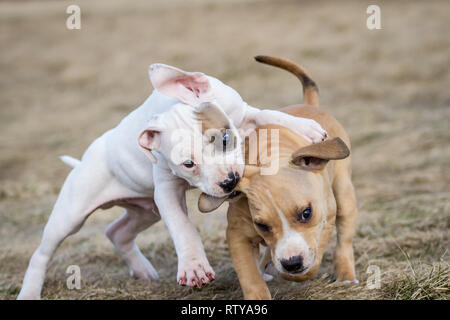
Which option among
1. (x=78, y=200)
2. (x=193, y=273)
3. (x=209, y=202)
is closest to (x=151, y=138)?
(x=209, y=202)

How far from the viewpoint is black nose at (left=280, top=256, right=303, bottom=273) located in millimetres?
3449

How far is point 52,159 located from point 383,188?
5676 mm

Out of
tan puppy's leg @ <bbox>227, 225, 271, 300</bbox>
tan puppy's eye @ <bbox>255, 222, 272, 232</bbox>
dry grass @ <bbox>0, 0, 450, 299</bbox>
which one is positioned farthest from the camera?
dry grass @ <bbox>0, 0, 450, 299</bbox>

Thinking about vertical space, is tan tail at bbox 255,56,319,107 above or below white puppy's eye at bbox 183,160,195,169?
above

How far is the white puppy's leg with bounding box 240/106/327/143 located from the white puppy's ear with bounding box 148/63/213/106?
1.30 ft

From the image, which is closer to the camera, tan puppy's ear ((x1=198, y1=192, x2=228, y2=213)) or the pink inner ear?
tan puppy's ear ((x1=198, y1=192, x2=228, y2=213))

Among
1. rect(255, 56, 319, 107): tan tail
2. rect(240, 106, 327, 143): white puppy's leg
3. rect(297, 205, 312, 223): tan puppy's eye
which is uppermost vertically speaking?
rect(255, 56, 319, 107): tan tail

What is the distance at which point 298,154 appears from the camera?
3.63m

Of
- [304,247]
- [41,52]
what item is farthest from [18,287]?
[41,52]

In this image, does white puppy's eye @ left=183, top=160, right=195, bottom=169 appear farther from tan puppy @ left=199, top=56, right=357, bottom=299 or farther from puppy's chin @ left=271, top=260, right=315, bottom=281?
puppy's chin @ left=271, top=260, right=315, bottom=281

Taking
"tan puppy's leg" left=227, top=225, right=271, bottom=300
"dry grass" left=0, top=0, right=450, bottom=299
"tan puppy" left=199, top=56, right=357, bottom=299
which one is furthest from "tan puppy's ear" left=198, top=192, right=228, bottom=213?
"dry grass" left=0, top=0, right=450, bottom=299

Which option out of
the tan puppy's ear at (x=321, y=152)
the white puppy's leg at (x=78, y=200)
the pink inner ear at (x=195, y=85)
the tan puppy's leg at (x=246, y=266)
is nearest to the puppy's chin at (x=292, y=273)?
the tan puppy's leg at (x=246, y=266)

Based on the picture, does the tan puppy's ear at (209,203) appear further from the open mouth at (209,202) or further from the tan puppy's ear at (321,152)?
the tan puppy's ear at (321,152)

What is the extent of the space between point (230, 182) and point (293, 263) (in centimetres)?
56
